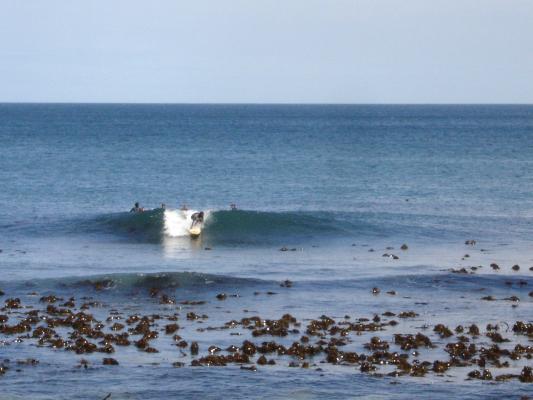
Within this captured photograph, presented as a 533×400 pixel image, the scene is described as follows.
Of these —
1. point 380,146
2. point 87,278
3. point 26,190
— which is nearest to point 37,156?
point 26,190

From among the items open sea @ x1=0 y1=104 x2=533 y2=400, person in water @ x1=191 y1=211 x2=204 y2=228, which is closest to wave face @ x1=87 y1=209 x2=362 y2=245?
open sea @ x1=0 y1=104 x2=533 y2=400

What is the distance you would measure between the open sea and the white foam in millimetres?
175

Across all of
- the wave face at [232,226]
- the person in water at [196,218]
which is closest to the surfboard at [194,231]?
the wave face at [232,226]

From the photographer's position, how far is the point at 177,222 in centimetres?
6122

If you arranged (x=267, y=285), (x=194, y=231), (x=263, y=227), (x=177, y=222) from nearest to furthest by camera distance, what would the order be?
(x=267, y=285) < (x=194, y=231) < (x=263, y=227) < (x=177, y=222)

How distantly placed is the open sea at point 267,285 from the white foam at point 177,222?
175mm

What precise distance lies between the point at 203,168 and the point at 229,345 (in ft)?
247

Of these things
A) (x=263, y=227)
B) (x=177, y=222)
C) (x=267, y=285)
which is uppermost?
(x=177, y=222)

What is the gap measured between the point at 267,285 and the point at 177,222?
62.8ft

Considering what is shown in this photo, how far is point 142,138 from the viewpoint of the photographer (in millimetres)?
160875

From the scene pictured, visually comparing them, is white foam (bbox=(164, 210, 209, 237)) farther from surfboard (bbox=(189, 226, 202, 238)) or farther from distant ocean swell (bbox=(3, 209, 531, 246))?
surfboard (bbox=(189, 226, 202, 238))

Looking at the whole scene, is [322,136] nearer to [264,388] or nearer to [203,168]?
[203,168]

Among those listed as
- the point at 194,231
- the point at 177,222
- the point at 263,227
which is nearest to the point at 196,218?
the point at 194,231

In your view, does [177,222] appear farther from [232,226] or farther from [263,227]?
[263,227]
